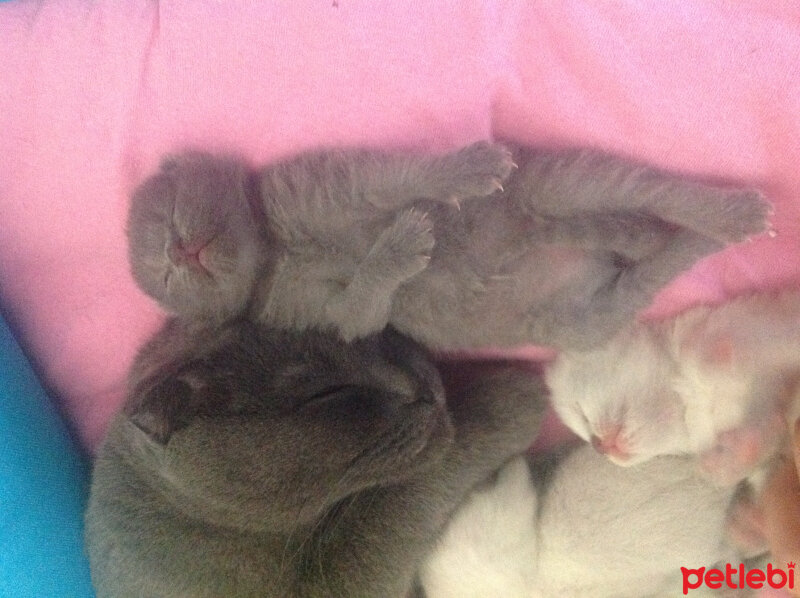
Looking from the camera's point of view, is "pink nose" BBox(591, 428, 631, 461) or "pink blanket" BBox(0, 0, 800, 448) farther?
"pink nose" BBox(591, 428, 631, 461)

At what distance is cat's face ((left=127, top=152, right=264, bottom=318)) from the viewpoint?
1.03 meters

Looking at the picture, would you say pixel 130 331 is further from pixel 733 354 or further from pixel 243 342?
pixel 733 354

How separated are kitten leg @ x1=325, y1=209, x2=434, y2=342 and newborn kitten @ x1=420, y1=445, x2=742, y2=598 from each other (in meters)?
0.42

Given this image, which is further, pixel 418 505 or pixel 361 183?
pixel 418 505

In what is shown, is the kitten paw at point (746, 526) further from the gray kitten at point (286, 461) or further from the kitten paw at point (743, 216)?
the kitten paw at point (743, 216)

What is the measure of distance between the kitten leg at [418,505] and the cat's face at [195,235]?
43 cm

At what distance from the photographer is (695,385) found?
1.14 meters

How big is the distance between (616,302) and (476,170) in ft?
1.01

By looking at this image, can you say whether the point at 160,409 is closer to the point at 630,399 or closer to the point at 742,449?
the point at 630,399

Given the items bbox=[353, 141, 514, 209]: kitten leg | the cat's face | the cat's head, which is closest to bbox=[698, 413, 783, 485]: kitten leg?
the cat's head

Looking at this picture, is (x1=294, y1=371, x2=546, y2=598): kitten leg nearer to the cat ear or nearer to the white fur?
the white fur

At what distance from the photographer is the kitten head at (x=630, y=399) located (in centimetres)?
116

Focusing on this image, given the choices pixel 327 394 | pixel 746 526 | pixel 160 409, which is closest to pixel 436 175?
pixel 327 394

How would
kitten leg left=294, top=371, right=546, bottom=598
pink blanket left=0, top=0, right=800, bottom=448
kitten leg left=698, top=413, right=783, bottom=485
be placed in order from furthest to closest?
kitten leg left=294, top=371, right=546, bottom=598
kitten leg left=698, top=413, right=783, bottom=485
pink blanket left=0, top=0, right=800, bottom=448
